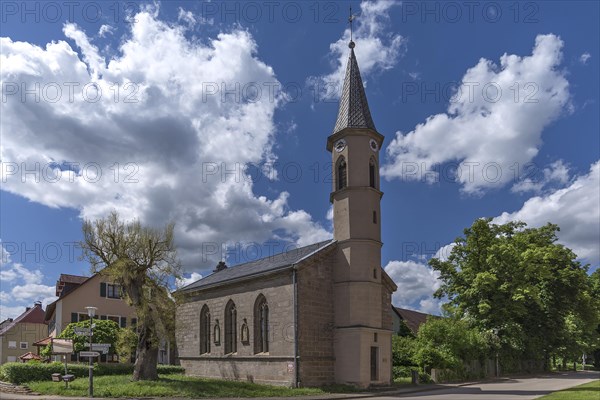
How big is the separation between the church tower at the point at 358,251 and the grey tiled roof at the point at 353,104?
65mm

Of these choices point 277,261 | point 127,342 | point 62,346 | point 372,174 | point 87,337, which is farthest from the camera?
point 87,337

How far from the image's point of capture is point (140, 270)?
2909 centimetres

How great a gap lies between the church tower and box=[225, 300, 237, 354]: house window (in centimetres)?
810

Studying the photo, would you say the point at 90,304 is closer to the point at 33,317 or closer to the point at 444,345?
the point at 33,317

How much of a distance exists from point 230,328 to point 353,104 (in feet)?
58.5

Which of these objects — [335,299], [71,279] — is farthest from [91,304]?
[335,299]

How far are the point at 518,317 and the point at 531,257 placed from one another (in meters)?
7.17

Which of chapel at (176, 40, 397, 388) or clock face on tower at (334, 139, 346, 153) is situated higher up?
clock face on tower at (334, 139, 346, 153)

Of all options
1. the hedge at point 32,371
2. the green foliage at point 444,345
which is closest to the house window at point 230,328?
the hedge at point 32,371

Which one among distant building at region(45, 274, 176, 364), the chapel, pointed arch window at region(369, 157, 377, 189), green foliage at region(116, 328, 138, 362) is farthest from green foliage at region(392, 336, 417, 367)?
distant building at region(45, 274, 176, 364)

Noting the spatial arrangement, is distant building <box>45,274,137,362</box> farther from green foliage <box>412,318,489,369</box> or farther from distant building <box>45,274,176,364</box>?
green foliage <box>412,318,489,369</box>

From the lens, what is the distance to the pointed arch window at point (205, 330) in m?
39.6

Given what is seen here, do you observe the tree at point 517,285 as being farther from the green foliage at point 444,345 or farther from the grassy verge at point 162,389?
the grassy verge at point 162,389

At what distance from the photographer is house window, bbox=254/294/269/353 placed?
33.3 m
